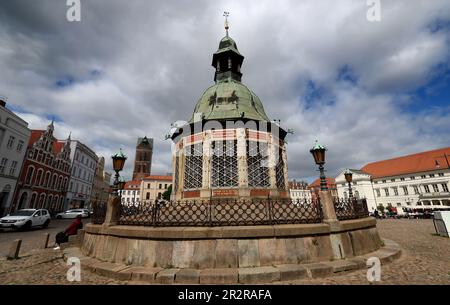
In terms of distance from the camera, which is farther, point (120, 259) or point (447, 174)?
point (447, 174)

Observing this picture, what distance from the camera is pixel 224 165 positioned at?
1410 centimetres

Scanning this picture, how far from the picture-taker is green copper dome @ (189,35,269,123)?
52.8 ft

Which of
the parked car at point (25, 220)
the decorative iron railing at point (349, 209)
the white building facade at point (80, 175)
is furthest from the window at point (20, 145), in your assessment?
the decorative iron railing at point (349, 209)

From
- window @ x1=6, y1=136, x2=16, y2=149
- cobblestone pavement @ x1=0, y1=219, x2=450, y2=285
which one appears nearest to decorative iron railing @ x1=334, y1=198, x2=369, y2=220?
cobblestone pavement @ x1=0, y1=219, x2=450, y2=285

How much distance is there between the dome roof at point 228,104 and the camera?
15820 mm

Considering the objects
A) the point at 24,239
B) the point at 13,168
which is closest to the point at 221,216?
the point at 24,239

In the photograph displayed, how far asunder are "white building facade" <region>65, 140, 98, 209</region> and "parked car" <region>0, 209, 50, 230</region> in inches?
1077

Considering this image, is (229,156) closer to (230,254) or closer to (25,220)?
(230,254)

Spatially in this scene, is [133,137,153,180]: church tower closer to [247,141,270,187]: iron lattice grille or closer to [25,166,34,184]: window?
[25,166,34,184]: window

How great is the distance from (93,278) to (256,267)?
4.38 meters
